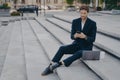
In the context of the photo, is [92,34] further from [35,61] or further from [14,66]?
[14,66]

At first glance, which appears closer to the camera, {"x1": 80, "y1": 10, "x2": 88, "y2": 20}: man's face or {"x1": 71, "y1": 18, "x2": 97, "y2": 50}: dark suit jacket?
{"x1": 80, "y1": 10, "x2": 88, "y2": 20}: man's face

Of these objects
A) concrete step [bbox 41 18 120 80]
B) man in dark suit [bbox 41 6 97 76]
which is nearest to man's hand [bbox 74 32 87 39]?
man in dark suit [bbox 41 6 97 76]

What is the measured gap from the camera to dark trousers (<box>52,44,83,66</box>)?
6969 mm

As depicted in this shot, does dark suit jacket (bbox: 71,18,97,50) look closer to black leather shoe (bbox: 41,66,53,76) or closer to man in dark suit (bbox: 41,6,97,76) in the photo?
man in dark suit (bbox: 41,6,97,76)

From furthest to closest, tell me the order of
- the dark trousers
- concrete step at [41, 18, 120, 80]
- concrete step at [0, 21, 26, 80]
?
concrete step at [0, 21, 26, 80] → the dark trousers → concrete step at [41, 18, 120, 80]

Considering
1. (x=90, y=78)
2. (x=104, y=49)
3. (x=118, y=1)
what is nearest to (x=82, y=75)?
(x=90, y=78)

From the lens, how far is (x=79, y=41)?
720cm

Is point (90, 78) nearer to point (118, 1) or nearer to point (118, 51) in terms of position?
point (118, 51)

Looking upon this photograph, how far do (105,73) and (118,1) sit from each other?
116 ft

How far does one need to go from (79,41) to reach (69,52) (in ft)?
1.15

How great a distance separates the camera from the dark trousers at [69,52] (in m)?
6.97

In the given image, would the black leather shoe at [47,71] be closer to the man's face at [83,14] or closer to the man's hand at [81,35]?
the man's hand at [81,35]

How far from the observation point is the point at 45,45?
10375mm

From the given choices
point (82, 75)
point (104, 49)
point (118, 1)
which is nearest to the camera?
point (82, 75)
